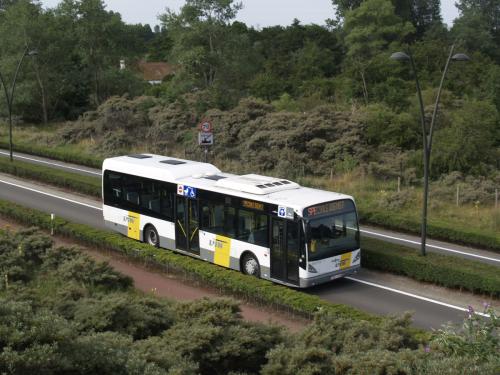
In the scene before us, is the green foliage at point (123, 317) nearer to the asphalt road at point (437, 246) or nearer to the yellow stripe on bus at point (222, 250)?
the yellow stripe on bus at point (222, 250)

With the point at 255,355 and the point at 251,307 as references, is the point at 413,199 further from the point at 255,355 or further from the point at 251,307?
the point at 255,355

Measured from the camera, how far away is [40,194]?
31.6 m

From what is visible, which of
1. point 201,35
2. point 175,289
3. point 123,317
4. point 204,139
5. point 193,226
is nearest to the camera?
point 123,317

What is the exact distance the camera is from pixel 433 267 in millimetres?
18406

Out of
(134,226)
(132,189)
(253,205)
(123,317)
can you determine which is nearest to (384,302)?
(253,205)

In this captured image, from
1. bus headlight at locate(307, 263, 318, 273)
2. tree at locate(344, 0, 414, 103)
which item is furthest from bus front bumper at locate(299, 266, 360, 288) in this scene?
tree at locate(344, 0, 414, 103)

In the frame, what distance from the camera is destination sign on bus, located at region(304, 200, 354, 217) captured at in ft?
55.7

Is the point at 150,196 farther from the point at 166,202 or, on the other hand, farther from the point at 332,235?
the point at 332,235

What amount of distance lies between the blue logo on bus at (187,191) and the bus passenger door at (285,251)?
10.4 ft

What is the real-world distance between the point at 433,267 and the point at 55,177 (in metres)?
20.8

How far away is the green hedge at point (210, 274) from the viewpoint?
50.3 feet

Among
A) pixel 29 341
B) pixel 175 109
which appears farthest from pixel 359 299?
pixel 175 109

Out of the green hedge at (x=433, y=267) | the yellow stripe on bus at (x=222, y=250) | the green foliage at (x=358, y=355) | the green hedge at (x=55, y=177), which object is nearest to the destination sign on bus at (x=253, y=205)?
Answer: the yellow stripe on bus at (x=222, y=250)

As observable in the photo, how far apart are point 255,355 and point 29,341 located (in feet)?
12.6
